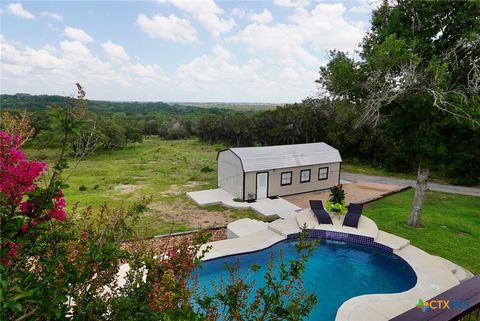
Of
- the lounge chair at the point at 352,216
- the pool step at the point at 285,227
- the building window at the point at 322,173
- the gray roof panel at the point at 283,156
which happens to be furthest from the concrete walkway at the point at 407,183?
the pool step at the point at 285,227

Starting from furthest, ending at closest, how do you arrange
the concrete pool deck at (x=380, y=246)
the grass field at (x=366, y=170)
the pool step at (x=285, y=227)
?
the grass field at (x=366, y=170), the pool step at (x=285, y=227), the concrete pool deck at (x=380, y=246)

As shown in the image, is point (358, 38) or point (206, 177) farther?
point (206, 177)

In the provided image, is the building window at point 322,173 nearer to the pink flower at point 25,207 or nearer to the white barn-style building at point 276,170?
the white barn-style building at point 276,170

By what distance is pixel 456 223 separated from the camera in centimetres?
1255

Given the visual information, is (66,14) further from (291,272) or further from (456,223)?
(456,223)

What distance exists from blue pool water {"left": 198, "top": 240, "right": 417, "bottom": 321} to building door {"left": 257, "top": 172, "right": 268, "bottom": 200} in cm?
570

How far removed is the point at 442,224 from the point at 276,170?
8109 mm

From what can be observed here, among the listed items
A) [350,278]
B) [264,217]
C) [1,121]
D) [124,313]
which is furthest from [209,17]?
[124,313]

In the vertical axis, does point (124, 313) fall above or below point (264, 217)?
above

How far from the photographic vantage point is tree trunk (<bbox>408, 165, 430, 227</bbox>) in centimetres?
1191

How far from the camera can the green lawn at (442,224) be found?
10.1 m

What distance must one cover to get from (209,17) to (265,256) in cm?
1253

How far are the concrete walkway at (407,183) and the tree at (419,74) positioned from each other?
981 cm

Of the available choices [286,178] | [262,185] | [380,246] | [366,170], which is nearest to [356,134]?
[366,170]
